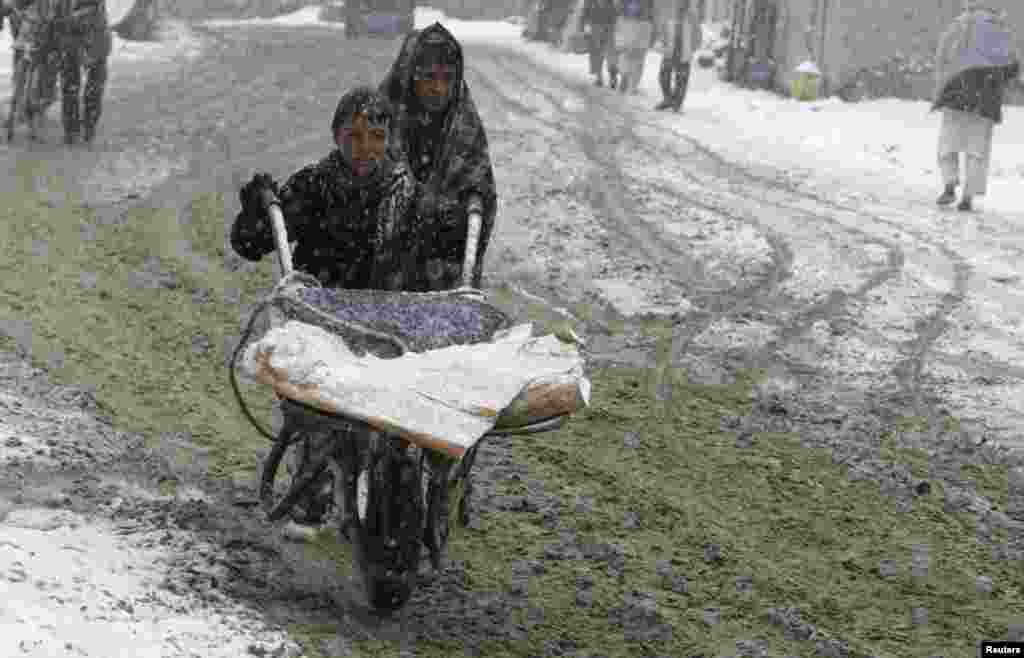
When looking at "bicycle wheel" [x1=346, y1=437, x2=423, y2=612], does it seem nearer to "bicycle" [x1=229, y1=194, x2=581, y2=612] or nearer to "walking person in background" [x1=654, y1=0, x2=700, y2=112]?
"bicycle" [x1=229, y1=194, x2=581, y2=612]

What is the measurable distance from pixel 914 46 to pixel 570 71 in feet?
23.6

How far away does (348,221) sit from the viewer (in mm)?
5184

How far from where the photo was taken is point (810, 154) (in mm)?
17531

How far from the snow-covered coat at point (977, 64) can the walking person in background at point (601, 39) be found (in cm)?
1046

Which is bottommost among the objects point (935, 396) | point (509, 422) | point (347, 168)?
point (935, 396)

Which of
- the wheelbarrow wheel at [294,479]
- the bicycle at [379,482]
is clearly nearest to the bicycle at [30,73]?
the wheelbarrow wheel at [294,479]

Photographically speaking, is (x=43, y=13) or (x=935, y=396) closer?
(x=935, y=396)

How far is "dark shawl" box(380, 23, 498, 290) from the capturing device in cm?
567

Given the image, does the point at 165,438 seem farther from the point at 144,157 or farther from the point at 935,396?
the point at 144,157

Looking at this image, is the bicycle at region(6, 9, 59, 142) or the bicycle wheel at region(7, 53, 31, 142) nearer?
the bicycle wheel at region(7, 53, 31, 142)

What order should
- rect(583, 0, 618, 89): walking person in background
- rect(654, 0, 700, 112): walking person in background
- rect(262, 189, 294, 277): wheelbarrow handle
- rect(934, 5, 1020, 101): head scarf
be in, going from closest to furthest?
rect(262, 189, 294, 277): wheelbarrow handle
rect(934, 5, 1020, 101): head scarf
rect(654, 0, 700, 112): walking person in background
rect(583, 0, 618, 89): walking person in background

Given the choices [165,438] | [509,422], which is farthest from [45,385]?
[509,422]
